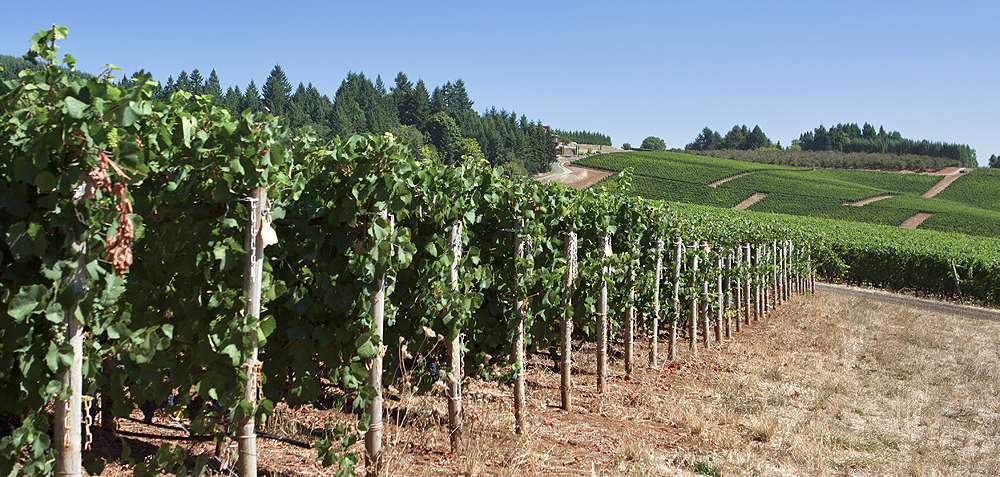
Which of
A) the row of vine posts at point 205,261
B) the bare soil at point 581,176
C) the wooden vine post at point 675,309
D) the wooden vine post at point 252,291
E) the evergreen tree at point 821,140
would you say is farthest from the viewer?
the evergreen tree at point 821,140

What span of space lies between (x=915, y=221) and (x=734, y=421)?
70.2m

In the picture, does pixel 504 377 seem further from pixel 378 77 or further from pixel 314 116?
pixel 378 77

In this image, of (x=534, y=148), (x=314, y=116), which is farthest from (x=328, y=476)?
(x=314, y=116)

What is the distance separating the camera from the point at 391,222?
12.5 ft

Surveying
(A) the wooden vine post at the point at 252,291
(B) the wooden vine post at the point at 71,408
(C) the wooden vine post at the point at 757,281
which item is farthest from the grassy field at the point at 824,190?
(B) the wooden vine post at the point at 71,408

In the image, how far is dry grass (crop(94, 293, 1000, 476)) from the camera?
4.92m

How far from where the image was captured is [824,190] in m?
78.1

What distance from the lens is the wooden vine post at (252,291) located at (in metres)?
3.01

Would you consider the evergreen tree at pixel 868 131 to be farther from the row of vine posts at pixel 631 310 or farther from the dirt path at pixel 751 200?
the row of vine posts at pixel 631 310

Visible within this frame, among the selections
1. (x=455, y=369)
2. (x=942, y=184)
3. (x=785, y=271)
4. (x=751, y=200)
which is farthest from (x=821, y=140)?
(x=455, y=369)

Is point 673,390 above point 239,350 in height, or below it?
below

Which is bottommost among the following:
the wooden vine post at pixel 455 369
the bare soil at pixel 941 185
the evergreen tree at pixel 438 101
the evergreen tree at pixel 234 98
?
the wooden vine post at pixel 455 369

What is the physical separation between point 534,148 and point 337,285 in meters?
107

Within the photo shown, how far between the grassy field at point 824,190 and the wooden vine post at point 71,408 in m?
70.7
